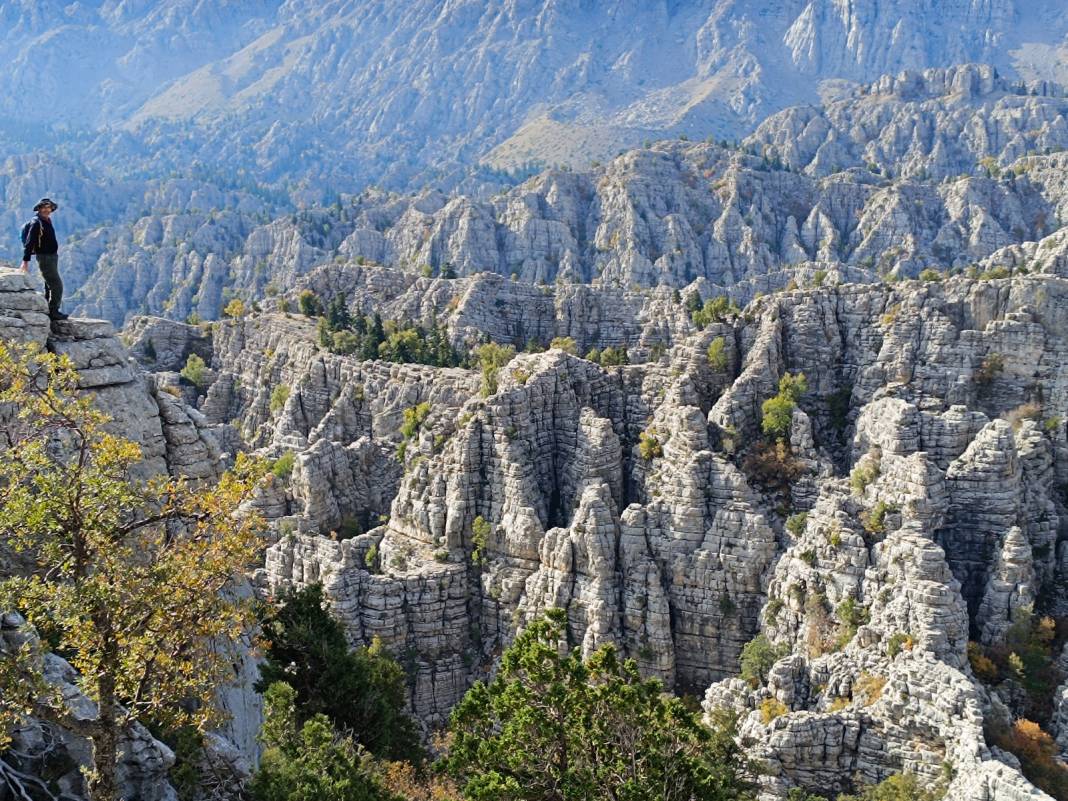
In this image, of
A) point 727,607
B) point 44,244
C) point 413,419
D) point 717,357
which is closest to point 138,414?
point 44,244

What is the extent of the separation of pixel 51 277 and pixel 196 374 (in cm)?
8151

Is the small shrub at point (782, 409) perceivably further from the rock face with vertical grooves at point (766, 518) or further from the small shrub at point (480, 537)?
the small shrub at point (480, 537)

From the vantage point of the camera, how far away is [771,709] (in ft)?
146

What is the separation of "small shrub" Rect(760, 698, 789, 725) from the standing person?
32.8m

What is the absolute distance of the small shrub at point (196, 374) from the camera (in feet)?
349

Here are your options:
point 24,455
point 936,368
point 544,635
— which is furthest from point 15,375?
point 936,368

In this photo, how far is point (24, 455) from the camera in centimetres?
1747

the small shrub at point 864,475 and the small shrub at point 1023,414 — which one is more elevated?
the small shrub at point 1023,414

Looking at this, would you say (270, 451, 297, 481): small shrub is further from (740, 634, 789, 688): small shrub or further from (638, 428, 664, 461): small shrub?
(740, 634, 789, 688): small shrub

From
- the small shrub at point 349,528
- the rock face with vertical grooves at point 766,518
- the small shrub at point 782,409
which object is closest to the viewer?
the rock face with vertical grooves at point 766,518

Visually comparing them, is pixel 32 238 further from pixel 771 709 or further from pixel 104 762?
pixel 771 709

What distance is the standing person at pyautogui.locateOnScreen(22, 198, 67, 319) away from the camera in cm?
2619

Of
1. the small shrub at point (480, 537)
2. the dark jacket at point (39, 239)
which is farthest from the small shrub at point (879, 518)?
the dark jacket at point (39, 239)

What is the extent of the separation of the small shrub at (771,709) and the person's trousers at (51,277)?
32.4m
